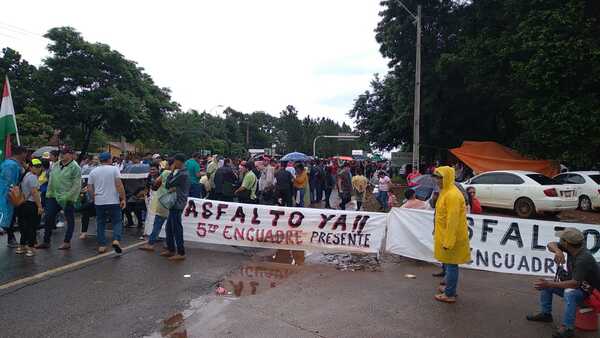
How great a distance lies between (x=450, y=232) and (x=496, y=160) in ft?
53.9

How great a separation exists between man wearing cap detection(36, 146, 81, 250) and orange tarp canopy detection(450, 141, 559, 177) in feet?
56.9

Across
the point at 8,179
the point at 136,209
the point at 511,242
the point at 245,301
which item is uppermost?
the point at 8,179

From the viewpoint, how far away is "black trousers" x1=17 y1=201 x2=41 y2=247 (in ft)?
25.0

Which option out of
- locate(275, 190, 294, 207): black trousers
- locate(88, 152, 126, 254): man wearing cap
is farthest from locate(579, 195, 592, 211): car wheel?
locate(88, 152, 126, 254): man wearing cap

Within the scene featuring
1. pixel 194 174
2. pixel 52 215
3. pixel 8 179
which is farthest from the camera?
pixel 194 174

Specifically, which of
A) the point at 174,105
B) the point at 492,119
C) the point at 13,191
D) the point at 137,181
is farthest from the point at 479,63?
the point at 174,105

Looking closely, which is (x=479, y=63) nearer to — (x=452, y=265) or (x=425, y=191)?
(x=425, y=191)

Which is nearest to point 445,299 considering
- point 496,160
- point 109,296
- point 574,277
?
point 574,277

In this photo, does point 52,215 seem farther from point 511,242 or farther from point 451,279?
point 511,242

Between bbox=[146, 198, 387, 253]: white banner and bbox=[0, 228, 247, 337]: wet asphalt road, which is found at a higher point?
bbox=[146, 198, 387, 253]: white banner

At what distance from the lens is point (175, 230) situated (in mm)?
7781

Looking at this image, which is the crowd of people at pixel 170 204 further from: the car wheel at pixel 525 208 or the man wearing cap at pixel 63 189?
the car wheel at pixel 525 208

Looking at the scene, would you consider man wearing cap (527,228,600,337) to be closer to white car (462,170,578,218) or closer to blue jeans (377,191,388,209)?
white car (462,170,578,218)

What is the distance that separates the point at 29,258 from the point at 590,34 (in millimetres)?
18141
